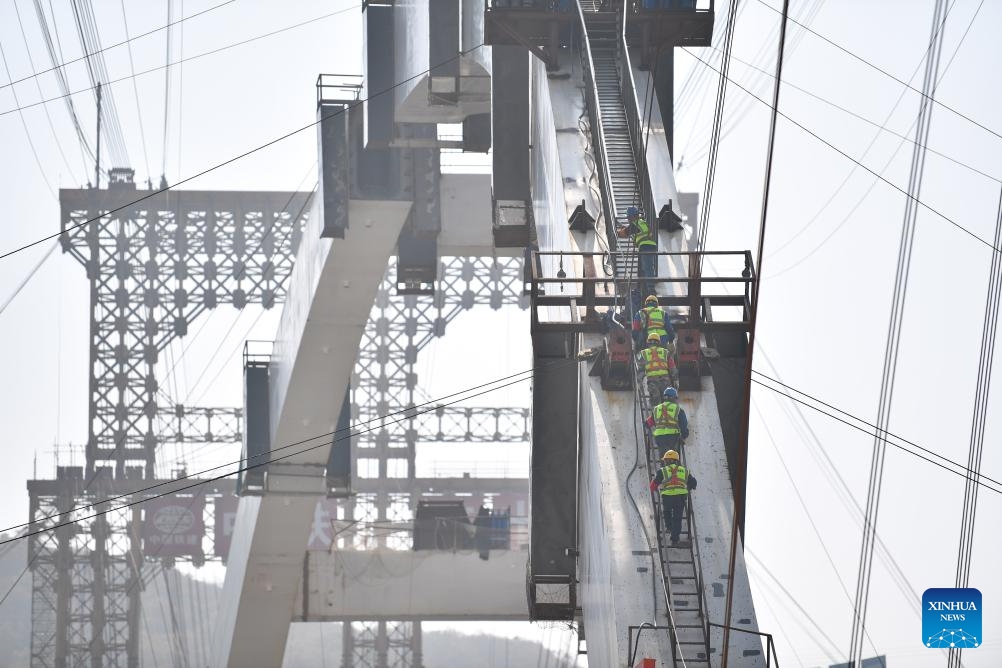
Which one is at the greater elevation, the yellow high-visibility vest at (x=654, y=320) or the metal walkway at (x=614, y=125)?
the metal walkway at (x=614, y=125)

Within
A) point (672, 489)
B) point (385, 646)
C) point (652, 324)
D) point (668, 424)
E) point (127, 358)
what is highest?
point (127, 358)

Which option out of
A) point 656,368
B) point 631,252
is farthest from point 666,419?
point 631,252

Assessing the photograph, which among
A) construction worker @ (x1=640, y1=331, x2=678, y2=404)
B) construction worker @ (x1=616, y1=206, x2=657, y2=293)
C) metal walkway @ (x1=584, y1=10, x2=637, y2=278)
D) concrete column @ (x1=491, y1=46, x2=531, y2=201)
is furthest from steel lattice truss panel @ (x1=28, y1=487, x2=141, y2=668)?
construction worker @ (x1=640, y1=331, x2=678, y2=404)

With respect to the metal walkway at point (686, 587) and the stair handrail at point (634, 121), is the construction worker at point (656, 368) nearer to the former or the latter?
the metal walkway at point (686, 587)

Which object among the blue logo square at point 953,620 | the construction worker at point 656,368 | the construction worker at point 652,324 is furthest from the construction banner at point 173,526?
the construction worker at point 656,368

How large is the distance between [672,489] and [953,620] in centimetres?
484

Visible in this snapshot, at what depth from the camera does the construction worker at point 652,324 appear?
16875mm

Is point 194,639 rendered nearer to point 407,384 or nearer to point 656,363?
point 407,384

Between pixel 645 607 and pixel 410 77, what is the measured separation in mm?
15223

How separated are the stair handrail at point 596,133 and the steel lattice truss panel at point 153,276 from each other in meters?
38.1

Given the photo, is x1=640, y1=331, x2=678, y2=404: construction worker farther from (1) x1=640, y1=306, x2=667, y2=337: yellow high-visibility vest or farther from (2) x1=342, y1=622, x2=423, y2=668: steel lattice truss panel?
(2) x1=342, y1=622, x2=423, y2=668: steel lattice truss panel

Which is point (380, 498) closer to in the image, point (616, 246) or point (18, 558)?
point (18, 558)

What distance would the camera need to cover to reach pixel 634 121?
A: 68.4 feet

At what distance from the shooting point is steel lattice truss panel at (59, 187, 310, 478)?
194 feet
